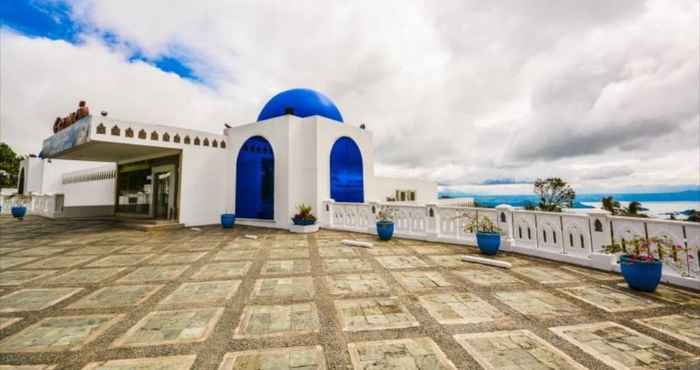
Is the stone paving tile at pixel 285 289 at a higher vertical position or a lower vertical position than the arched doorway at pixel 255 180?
lower

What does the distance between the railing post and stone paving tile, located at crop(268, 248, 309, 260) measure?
5125mm

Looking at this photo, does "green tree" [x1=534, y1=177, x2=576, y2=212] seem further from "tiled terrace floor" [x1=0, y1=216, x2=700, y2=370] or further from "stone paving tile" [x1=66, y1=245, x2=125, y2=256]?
"stone paving tile" [x1=66, y1=245, x2=125, y2=256]

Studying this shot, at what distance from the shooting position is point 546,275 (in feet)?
15.4

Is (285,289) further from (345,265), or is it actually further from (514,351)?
(514,351)

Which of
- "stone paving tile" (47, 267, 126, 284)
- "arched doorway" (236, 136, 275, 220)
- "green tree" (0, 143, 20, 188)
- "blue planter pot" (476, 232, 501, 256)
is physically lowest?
"stone paving tile" (47, 267, 126, 284)

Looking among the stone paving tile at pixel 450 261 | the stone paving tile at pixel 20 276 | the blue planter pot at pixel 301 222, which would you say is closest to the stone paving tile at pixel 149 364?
the stone paving tile at pixel 20 276

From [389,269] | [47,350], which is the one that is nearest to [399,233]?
[389,269]

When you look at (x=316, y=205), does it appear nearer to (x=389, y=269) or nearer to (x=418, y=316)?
(x=389, y=269)

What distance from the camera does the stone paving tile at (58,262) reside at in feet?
17.5

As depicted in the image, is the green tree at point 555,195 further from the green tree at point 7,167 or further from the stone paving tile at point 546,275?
the green tree at point 7,167

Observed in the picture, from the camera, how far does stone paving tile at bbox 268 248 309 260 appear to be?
6074 millimetres

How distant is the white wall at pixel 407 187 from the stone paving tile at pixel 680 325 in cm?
1502

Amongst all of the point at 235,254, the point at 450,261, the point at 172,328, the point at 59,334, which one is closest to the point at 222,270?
the point at 235,254

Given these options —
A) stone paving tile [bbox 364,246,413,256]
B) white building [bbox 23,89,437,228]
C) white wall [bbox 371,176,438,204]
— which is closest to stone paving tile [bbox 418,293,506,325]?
stone paving tile [bbox 364,246,413,256]
